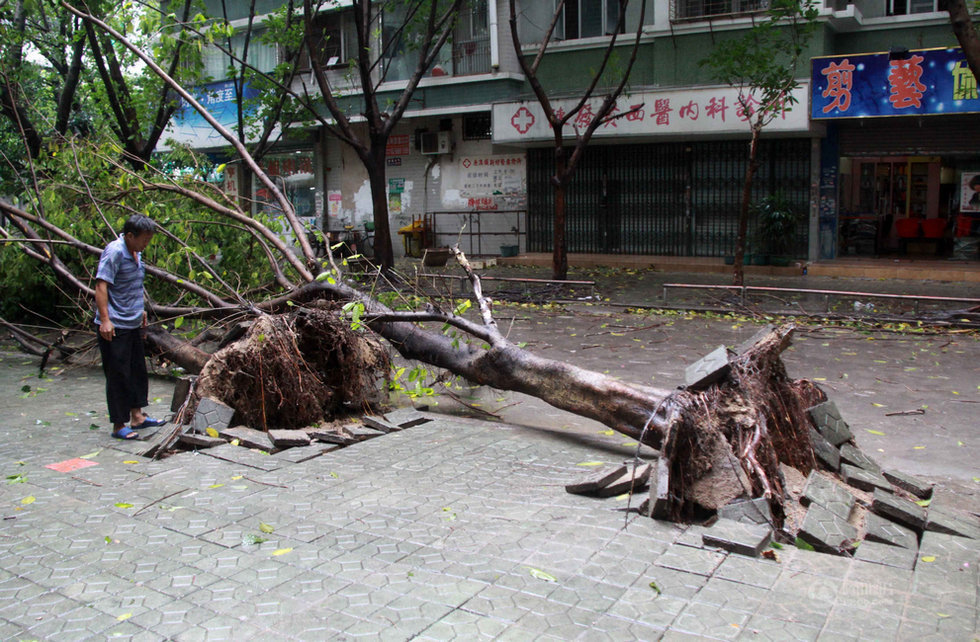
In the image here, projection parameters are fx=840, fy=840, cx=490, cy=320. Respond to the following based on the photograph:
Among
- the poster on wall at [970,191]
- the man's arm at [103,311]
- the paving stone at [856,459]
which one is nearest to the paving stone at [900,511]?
the paving stone at [856,459]

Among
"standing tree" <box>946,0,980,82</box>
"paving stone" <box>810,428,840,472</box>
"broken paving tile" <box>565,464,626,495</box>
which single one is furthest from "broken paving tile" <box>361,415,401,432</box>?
"standing tree" <box>946,0,980,82</box>

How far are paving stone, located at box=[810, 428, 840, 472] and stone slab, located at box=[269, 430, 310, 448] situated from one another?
11.0ft

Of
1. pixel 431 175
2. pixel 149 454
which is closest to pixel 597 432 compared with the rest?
pixel 149 454

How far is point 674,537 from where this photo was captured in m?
4.22

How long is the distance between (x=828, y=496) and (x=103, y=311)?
4.91m

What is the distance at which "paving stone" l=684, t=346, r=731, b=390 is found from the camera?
16.6 feet

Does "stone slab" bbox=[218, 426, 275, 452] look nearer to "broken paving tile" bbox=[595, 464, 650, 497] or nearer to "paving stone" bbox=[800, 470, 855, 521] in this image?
"broken paving tile" bbox=[595, 464, 650, 497]

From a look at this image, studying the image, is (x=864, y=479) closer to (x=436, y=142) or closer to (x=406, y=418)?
(x=406, y=418)

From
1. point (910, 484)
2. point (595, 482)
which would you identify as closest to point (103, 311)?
point (595, 482)

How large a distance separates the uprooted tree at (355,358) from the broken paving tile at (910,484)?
0.47m

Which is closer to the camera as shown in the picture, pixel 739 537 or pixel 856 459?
pixel 739 537

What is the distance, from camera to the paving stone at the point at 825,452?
5152 mm

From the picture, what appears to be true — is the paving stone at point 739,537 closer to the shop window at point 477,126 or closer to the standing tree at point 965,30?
the standing tree at point 965,30

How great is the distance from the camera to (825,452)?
5.21 meters
